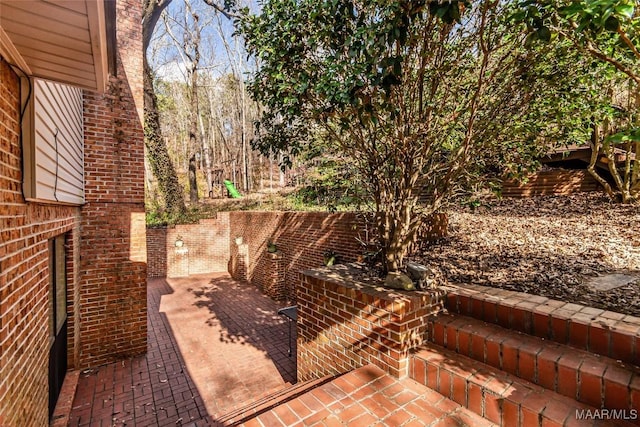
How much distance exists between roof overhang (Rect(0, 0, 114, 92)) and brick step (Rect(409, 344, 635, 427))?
315 cm

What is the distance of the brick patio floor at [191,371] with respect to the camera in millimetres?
3467

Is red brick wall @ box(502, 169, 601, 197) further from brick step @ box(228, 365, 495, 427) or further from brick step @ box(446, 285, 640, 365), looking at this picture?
brick step @ box(228, 365, 495, 427)

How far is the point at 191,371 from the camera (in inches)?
172

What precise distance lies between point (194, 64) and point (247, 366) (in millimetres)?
15493

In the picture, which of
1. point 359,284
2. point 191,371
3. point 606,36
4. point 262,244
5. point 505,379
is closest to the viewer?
point 505,379

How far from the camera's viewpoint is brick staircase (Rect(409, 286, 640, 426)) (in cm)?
172

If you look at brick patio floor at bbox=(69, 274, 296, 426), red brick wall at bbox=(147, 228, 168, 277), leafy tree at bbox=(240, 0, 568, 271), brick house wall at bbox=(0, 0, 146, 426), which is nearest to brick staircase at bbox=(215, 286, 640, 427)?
leafy tree at bbox=(240, 0, 568, 271)

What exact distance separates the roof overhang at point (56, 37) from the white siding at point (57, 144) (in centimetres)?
29

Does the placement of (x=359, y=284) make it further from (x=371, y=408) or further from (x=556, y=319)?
(x=556, y=319)

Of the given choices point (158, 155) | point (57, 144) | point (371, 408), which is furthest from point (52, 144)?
point (158, 155)

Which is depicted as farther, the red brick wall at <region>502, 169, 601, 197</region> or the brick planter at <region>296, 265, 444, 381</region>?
the red brick wall at <region>502, 169, 601, 197</region>

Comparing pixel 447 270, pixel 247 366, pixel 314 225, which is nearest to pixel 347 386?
pixel 447 270

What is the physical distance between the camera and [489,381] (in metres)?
2.03

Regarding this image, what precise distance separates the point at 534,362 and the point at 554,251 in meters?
2.36
